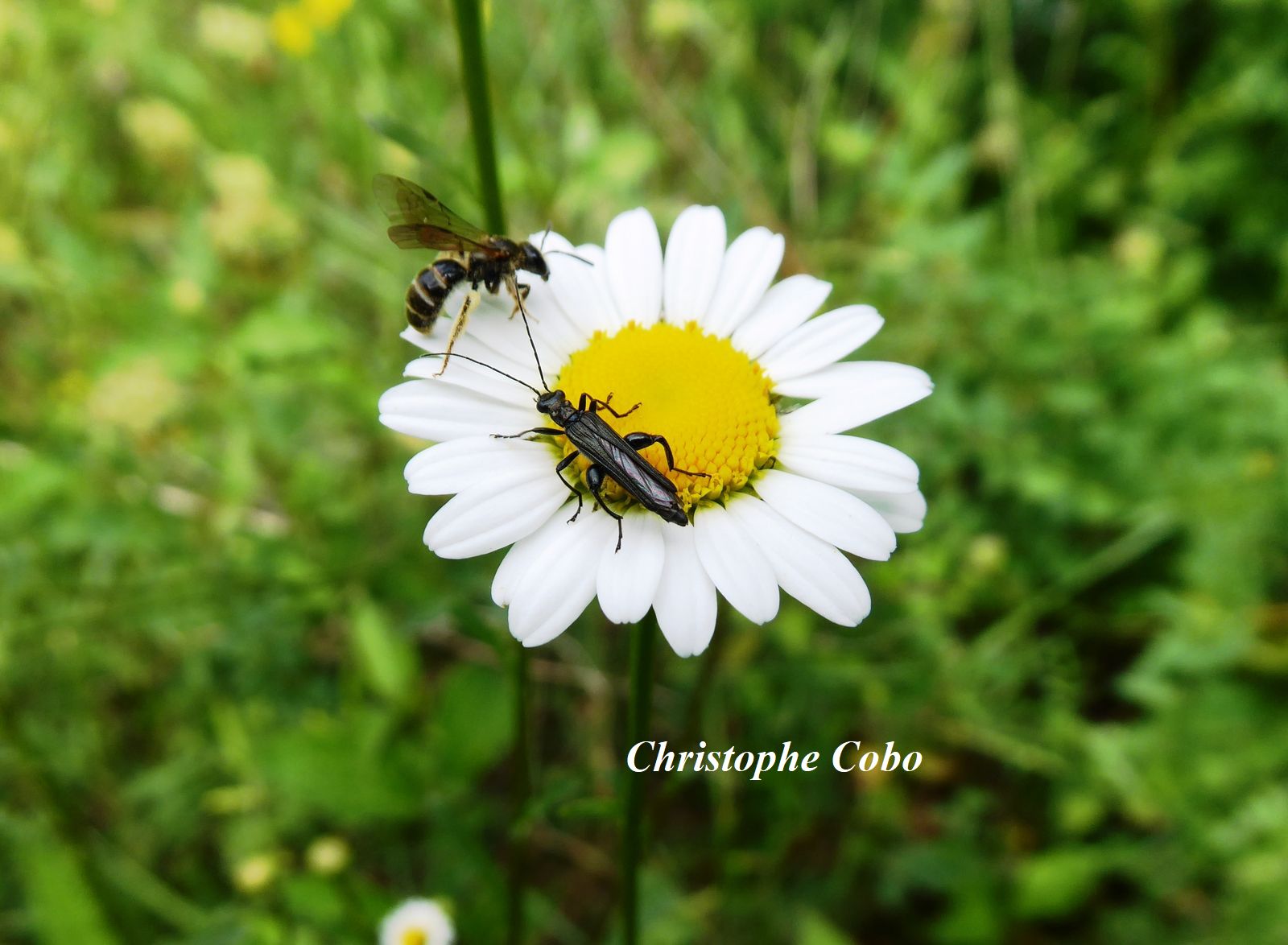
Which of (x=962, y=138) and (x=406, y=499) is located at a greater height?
(x=962, y=138)

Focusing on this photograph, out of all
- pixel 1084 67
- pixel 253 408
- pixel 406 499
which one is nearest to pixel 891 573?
pixel 406 499


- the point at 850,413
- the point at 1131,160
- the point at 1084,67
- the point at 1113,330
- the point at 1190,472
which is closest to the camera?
the point at 850,413

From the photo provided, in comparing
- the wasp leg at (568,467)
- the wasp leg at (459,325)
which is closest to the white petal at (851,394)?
the wasp leg at (568,467)

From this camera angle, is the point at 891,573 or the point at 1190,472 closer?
the point at 891,573

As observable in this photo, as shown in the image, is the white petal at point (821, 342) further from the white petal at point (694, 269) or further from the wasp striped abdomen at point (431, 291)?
the wasp striped abdomen at point (431, 291)

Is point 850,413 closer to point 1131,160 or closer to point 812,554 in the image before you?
point 812,554

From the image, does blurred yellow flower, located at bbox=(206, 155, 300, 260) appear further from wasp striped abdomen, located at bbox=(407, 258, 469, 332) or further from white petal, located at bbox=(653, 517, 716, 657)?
white petal, located at bbox=(653, 517, 716, 657)
